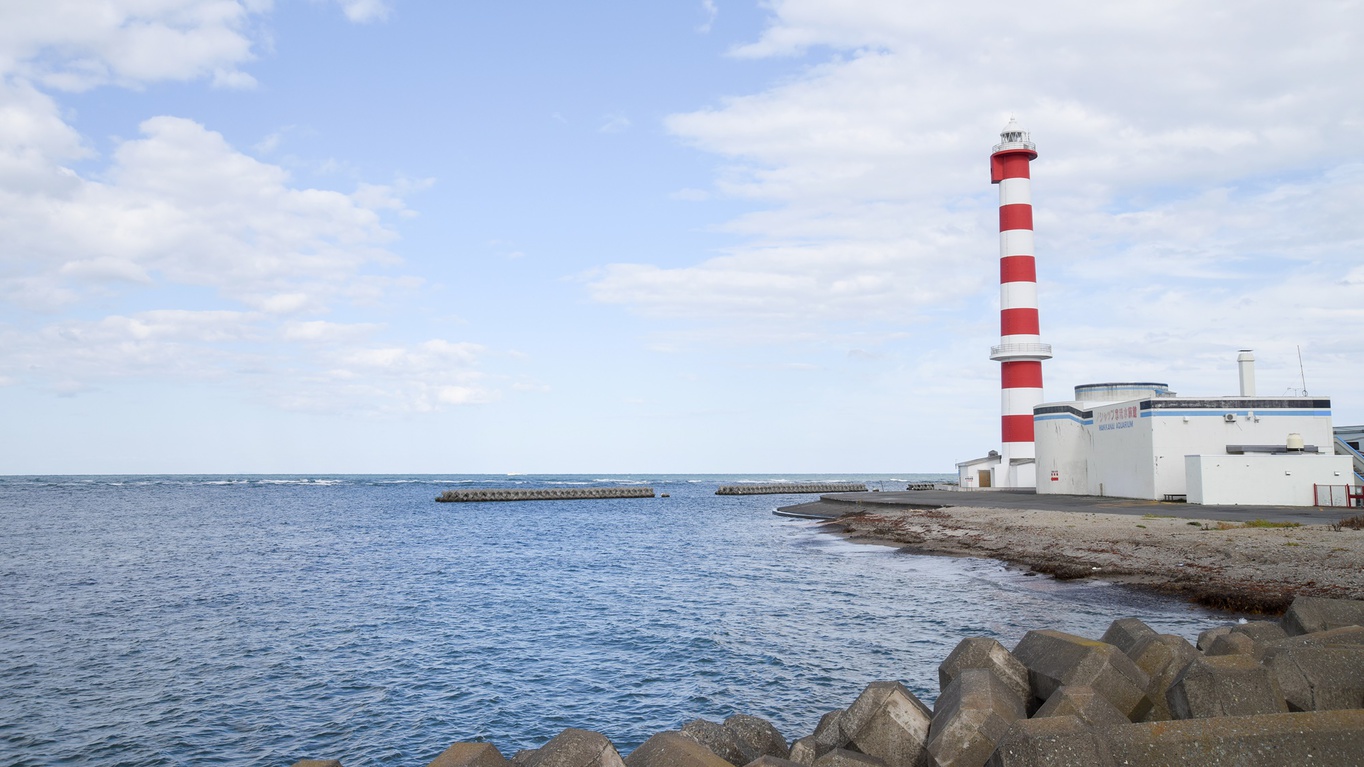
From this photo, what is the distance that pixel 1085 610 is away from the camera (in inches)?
734

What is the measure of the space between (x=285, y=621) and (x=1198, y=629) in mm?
19321

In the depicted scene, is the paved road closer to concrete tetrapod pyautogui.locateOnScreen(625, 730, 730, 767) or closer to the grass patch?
the grass patch

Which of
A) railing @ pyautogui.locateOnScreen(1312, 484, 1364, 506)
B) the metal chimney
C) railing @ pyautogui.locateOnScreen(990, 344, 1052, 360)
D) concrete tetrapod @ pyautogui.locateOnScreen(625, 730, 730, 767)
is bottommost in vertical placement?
concrete tetrapod @ pyautogui.locateOnScreen(625, 730, 730, 767)

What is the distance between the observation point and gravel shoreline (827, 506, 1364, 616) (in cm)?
1833

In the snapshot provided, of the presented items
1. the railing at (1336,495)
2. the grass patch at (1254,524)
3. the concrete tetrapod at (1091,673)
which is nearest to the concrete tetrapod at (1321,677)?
the concrete tetrapod at (1091,673)

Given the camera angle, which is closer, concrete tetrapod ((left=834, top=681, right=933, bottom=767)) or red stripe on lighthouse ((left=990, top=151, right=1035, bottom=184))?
concrete tetrapod ((left=834, top=681, right=933, bottom=767))

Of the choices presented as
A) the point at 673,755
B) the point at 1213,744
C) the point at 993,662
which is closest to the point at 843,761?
the point at 673,755

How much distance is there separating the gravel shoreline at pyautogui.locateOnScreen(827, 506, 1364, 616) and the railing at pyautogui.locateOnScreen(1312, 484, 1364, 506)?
8004 millimetres

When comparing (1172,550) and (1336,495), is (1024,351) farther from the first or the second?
(1172,550)

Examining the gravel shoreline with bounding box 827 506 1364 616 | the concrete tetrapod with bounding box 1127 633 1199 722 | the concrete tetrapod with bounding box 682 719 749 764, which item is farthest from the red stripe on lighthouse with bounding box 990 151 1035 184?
the concrete tetrapod with bounding box 682 719 749 764

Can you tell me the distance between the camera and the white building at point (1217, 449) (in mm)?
33031

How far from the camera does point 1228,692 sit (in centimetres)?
747

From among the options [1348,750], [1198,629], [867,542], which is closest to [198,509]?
[867,542]

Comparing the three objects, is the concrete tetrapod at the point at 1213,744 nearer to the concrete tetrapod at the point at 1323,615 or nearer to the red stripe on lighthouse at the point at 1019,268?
the concrete tetrapod at the point at 1323,615
